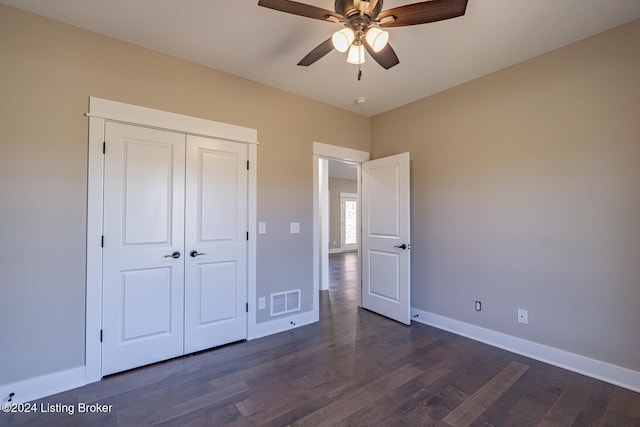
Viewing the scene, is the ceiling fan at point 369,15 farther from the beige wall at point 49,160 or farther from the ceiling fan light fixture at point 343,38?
the beige wall at point 49,160

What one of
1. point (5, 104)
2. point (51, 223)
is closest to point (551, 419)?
point (51, 223)

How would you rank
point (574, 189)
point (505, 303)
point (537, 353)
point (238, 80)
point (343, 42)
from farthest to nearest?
point (238, 80)
point (505, 303)
point (537, 353)
point (574, 189)
point (343, 42)

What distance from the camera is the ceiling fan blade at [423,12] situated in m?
1.51

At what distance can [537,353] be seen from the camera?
8.46ft

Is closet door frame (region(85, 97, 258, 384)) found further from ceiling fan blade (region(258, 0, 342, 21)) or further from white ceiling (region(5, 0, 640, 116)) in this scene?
ceiling fan blade (region(258, 0, 342, 21))

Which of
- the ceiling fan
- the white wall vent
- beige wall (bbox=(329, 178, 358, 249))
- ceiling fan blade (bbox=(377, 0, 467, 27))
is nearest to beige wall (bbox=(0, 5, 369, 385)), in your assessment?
the ceiling fan

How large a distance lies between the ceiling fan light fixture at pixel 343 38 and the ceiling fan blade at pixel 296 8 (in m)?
0.09

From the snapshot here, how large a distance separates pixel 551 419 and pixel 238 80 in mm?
3783

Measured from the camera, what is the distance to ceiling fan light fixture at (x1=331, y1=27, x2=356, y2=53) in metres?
1.74

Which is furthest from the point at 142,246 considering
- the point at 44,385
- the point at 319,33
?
the point at 319,33

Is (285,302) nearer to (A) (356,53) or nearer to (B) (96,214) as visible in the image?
(B) (96,214)

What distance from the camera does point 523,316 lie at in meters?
2.68

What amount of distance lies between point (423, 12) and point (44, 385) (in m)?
3.55

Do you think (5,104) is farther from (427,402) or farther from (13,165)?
(427,402)
